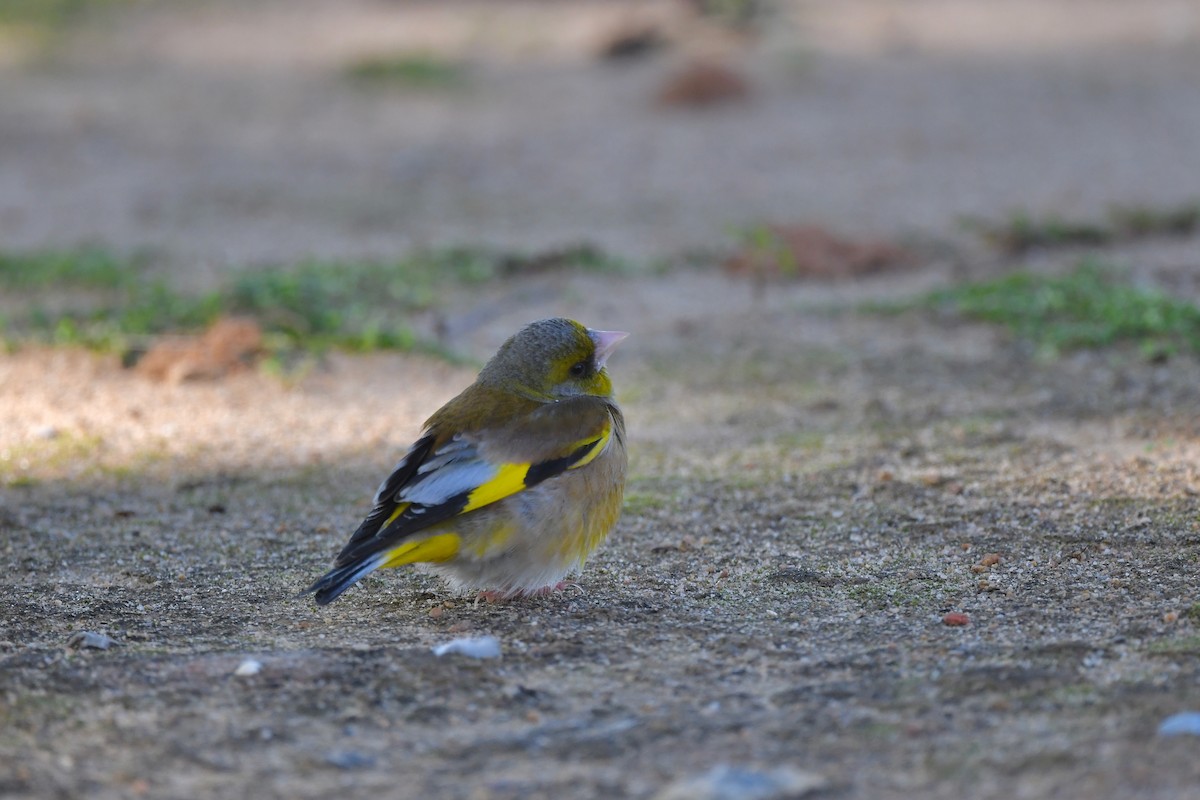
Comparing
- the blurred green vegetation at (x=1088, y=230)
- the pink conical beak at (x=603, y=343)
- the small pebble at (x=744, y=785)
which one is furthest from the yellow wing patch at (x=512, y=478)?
the blurred green vegetation at (x=1088, y=230)

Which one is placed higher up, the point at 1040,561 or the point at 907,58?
the point at 907,58

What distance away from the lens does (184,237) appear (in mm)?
9523

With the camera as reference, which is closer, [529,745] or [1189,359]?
[529,745]

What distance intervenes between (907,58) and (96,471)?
1021 cm

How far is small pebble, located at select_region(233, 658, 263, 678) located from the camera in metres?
3.82

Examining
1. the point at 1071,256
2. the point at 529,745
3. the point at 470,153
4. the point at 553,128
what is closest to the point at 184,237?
the point at 470,153

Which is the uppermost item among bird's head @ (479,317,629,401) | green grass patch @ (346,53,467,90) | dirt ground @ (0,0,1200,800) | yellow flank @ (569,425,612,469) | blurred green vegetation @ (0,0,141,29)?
blurred green vegetation @ (0,0,141,29)

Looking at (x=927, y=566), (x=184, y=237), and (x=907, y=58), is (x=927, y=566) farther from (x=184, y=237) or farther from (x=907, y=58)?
(x=907, y=58)

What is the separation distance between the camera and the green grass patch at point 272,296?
7.19 m

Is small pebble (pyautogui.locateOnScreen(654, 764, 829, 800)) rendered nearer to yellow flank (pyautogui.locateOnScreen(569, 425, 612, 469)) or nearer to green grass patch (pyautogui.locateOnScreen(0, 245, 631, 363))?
yellow flank (pyautogui.locateOnScreen(569, 425, 612, 469))

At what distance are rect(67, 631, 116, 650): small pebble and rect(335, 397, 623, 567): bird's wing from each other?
2.18 feet

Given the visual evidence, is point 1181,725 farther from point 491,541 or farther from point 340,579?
point 340,579

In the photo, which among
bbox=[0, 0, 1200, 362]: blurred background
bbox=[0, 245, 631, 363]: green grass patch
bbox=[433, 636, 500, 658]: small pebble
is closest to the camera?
bbox=[433, 636, 500, 658]: small pebble

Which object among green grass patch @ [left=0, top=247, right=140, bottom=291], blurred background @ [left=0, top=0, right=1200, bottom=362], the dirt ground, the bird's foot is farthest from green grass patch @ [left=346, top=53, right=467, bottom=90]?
the bird's foot
